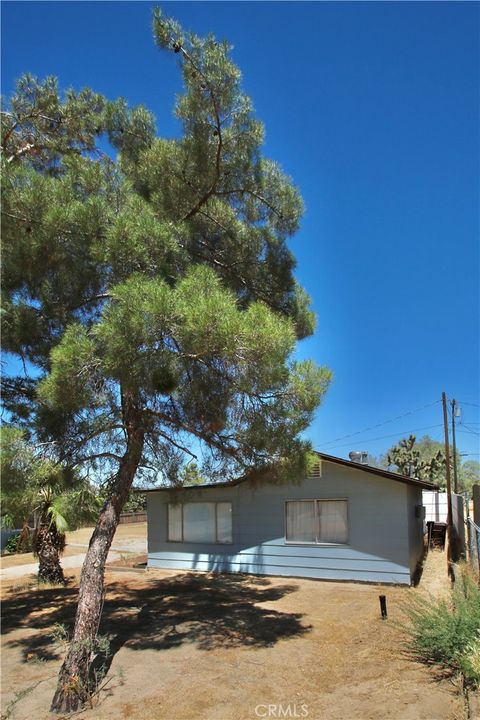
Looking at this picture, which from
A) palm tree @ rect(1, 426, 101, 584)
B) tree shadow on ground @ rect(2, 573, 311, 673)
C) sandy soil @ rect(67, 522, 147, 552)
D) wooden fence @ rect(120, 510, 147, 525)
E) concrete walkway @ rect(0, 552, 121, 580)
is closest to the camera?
palm tree @ rect(1, 426, 101, 584)

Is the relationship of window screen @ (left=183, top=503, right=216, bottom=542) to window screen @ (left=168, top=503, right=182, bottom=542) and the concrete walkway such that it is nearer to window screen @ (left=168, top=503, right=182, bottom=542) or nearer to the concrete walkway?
window screen @ (left=168, top=503, right=182, bottom=542)

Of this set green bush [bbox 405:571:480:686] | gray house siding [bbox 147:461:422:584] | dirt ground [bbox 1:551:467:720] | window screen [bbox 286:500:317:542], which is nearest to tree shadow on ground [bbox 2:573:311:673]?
dirt ground [bbox 1:551:467:720]

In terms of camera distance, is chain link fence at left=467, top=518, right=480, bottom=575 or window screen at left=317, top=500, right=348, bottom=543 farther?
window screen at left=317, top=500, right=348, bottom=543

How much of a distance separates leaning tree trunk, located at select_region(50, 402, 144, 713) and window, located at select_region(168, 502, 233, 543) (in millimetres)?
7854

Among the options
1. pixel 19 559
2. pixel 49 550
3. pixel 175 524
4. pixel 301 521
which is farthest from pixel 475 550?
pixel 19 559

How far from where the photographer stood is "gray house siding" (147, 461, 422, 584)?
12.0m

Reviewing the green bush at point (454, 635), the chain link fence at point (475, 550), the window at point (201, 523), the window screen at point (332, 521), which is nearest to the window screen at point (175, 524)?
the window at point (201, 523)

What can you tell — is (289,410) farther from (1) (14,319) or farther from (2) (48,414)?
(1) (14,319)

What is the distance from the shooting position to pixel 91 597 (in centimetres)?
592

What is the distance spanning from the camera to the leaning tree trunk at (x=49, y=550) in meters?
12.8

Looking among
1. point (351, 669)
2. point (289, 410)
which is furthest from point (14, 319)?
point (351, 669)

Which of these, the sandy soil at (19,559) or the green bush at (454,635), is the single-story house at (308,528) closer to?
the green bush at (454,635)

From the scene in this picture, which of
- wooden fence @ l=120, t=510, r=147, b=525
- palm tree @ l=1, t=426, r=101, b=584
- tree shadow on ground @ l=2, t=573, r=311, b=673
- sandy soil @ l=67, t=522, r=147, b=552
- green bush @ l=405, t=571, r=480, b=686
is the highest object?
palm tree @ l=1, t=426, r=101, b=584

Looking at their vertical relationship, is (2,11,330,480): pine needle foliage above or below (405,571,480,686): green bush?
above
